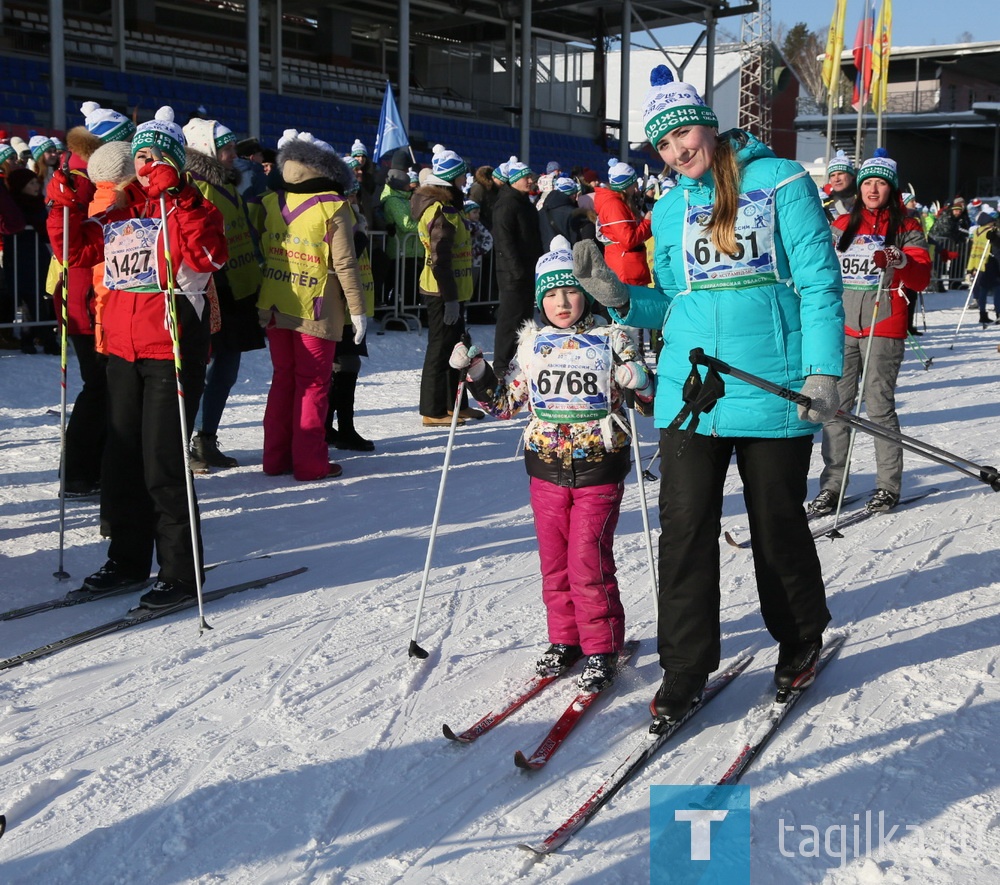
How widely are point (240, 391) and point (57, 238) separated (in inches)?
173

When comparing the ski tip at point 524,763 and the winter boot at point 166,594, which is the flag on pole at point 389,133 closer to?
the winter boot at point 166,594

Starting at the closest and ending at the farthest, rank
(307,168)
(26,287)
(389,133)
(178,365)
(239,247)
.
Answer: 1. (178,365)
2. (307,168)
3. (239,247)
4. (26,287)
5. (389,133)

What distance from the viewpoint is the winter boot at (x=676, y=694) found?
12.1 ft

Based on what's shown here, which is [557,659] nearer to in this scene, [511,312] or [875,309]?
[875,309]

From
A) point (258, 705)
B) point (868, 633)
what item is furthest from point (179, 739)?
point (868, 633)

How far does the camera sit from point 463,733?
3.65m

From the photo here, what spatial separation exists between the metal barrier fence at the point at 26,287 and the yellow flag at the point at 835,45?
21.3 meters

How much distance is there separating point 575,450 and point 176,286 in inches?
78.3

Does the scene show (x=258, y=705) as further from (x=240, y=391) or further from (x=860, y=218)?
(x=240, y=391)

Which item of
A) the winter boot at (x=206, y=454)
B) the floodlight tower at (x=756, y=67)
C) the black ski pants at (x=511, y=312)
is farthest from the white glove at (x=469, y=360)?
the floodlight tower at (x=756, y=67)

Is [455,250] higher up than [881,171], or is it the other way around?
[881,171]

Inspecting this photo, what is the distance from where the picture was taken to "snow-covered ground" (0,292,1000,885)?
297 cm

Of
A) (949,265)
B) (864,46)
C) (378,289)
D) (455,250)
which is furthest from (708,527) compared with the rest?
(864,46)

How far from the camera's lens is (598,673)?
157 inches
